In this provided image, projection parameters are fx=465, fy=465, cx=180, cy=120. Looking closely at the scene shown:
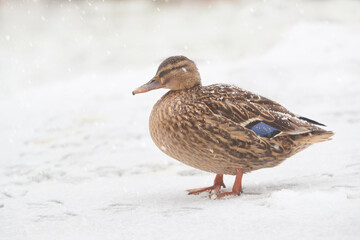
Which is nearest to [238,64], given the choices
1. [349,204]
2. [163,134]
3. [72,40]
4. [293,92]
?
[293,92]

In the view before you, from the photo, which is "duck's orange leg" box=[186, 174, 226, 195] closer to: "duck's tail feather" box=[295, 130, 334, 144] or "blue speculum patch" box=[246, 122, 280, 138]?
"blue speculum patch" box=[246, 122, 280, 138]

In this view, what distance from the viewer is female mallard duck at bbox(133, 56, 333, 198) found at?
10.4 feet

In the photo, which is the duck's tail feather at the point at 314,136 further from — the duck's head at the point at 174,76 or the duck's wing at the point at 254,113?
the duck's head at the point at 174,76

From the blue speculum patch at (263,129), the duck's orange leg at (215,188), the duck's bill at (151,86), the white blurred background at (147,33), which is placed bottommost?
the duck's orange leg at (215,188)

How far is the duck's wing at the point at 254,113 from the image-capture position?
3246 millimetres

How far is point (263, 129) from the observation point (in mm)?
3254

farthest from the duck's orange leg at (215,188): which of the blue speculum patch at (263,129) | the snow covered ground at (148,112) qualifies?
the blue speculum patch at (263,129)

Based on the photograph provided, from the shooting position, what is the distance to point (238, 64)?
338 inches

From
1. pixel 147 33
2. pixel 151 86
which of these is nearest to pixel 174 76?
pixel 151 86

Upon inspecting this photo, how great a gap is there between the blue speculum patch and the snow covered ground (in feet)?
1.29

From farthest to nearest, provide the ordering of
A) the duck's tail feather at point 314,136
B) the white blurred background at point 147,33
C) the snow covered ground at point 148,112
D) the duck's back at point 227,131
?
the white blurred background at point 147,33, the duck's tail feather at point 314,136, the duck's back at point 227,131, the snow covered ground at point 148,112

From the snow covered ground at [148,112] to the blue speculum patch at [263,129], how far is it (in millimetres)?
393

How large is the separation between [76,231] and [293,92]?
524cm

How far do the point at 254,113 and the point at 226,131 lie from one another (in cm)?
28
